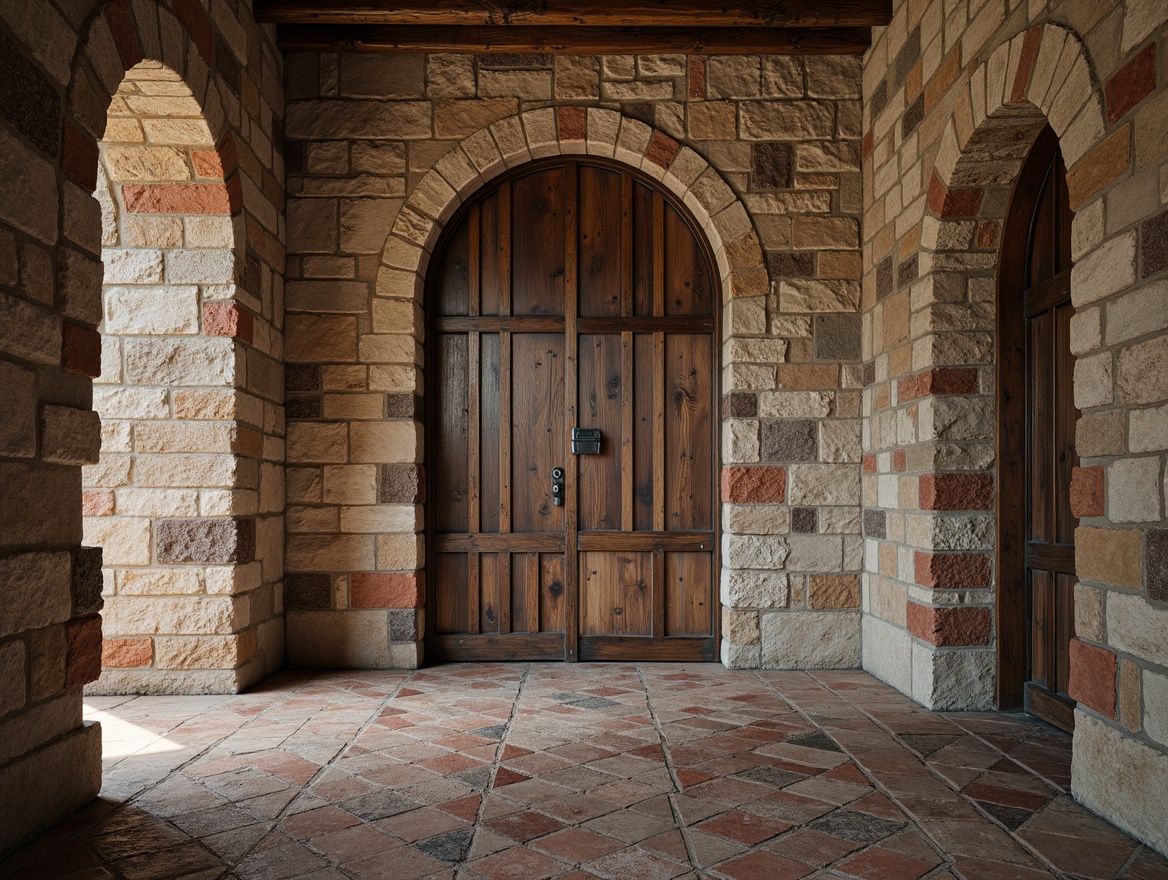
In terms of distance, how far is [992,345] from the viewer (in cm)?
340

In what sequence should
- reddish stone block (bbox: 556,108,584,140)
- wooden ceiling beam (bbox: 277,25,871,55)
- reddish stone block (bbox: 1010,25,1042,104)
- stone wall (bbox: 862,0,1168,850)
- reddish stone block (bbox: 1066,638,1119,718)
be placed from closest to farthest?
stone wall (bbox: 862,0,1168,850), reddish stone block (bbox: 1066,638,1119,718), reddish stone block (bbox: 1010,25,1042,104), wooden ceiling beam (bbox: 277,25,871,55), reddish stone block (bbox: 556,108,584,140)

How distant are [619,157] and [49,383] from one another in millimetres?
3057

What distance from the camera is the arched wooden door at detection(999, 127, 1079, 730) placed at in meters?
3.10

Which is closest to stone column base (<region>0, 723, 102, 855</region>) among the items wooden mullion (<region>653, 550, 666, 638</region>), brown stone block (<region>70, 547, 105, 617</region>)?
brown stone block (<region>70, 547, 105, 617</region>)

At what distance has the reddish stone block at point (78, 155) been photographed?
2271mm

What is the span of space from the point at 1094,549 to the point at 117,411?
378 centimetres

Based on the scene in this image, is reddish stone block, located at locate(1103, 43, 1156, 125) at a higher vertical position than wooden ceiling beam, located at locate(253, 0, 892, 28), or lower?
lower

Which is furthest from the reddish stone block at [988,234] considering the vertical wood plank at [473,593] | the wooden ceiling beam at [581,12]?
the vertical wood plank at [473,593]

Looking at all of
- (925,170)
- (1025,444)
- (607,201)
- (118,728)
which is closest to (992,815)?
(1025,444)

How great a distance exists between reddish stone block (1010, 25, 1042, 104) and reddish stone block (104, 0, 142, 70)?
2987mm

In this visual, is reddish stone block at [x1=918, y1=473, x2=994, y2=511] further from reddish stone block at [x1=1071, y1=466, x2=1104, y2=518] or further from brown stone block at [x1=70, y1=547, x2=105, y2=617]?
brown stone block at [x1=70, y1=547, x2=105, y2=617]

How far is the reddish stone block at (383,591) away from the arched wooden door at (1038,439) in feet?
9.16

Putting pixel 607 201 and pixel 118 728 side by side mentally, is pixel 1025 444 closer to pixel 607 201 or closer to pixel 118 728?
pixel 607 201

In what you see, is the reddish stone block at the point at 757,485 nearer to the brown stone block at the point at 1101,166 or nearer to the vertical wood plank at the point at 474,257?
the vertical wood plank at the point at 474,257
